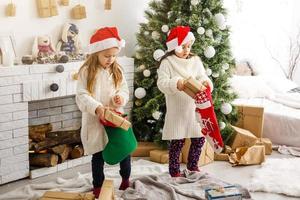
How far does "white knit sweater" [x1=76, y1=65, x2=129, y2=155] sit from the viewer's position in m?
2.81

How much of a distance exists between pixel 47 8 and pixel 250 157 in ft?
6.84

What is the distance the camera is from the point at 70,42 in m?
3.73

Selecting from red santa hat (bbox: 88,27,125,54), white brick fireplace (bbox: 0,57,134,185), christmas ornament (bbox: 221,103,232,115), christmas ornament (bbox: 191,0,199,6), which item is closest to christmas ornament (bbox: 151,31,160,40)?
christmas ornament (bbox: 191,0,199,6)

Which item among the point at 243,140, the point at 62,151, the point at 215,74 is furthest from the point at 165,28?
the point at 62,151

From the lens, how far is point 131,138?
2885 mm

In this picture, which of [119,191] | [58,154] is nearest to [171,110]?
[119,191]

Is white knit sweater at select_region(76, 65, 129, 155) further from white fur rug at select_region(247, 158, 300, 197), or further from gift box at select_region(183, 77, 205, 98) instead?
white fur rug at select_region(247, 158, 300, 197)

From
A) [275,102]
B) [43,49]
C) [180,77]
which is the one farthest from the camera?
[275,102]

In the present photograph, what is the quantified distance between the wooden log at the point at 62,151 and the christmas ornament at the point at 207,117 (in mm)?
1161

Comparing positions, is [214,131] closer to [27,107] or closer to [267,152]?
[267,152]

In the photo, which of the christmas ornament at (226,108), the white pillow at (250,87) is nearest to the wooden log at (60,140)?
the christmas ornament at (226,108)

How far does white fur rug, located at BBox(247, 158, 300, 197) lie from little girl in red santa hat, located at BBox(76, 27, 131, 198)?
114 centimetres

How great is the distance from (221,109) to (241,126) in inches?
21.7

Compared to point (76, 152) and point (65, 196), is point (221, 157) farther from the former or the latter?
point (65, 196)
